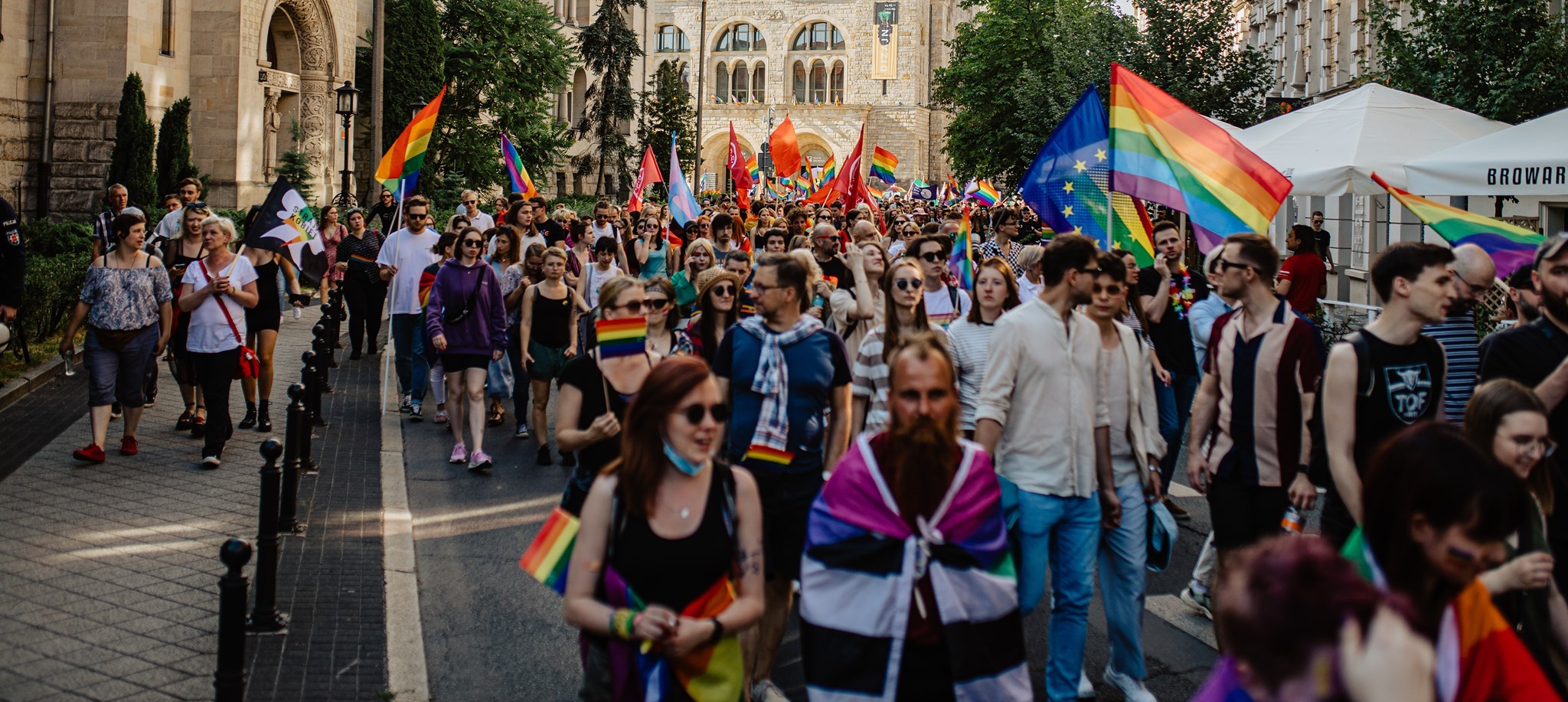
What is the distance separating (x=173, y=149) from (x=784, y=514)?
22.0 m

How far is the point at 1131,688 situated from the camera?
17.3 ft

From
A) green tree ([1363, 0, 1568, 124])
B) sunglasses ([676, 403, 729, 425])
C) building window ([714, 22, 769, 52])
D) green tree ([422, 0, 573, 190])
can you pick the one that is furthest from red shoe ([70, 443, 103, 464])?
building window ([714, 22, 769, 52])

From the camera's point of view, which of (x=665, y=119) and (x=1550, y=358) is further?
(x=665, y=119)

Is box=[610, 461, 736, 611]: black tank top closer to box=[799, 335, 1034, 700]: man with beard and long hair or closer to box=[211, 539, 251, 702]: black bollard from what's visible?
box=[799, 335, 1034, 700]: man with beard and long hair

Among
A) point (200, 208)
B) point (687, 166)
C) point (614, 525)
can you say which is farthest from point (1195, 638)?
point (687, 166)

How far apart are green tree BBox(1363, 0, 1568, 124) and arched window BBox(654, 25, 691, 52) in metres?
85.4

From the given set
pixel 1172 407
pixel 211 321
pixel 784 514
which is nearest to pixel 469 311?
pixel 211 321

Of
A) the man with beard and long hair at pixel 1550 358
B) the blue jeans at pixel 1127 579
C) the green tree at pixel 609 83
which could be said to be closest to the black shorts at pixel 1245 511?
the blue jeans at pixel 1127 579

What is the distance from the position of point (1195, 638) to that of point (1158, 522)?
3.42 feet

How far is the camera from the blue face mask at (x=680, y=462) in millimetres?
3543

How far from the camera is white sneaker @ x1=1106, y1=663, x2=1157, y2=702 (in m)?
5.24

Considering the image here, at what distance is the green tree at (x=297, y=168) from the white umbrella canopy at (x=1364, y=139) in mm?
19272

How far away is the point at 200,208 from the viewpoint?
11.3 meters

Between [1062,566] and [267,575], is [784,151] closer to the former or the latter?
[267,575]
